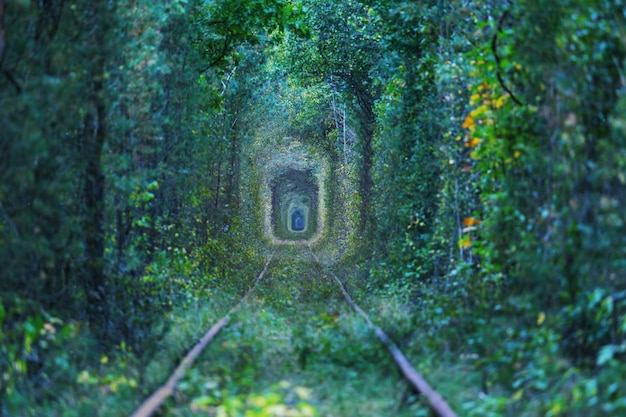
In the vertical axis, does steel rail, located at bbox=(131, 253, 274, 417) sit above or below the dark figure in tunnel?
below

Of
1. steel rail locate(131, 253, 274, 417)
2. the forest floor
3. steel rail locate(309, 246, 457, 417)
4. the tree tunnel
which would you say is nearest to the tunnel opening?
the tree tunnel

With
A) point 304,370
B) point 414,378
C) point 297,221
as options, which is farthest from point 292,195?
point 414,378

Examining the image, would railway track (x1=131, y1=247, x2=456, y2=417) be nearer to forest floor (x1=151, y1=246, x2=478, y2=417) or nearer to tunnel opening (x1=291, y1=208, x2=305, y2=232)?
forest floor (x1=151, y1=246, x2=478, y2=417)

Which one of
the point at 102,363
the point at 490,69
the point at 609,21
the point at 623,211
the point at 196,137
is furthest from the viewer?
the point at 196,137

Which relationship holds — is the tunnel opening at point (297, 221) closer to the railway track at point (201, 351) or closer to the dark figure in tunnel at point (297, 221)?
the dark figure in tunnel at point (297, 221)

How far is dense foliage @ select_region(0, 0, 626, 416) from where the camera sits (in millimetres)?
5957

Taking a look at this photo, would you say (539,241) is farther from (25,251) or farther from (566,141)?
(25,251)

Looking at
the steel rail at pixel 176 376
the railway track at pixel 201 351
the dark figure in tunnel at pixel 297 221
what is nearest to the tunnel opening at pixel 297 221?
the dark figure in tunnel at pixel 297 221

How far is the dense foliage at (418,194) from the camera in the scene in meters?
5.96

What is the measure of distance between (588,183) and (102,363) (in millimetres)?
5069

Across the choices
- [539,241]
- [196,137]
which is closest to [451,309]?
[539,241]

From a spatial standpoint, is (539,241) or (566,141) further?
(539,241)

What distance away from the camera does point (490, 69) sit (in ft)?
27.8

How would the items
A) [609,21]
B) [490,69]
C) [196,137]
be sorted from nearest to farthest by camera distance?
[609,21]
[490,69]
[196,137]
